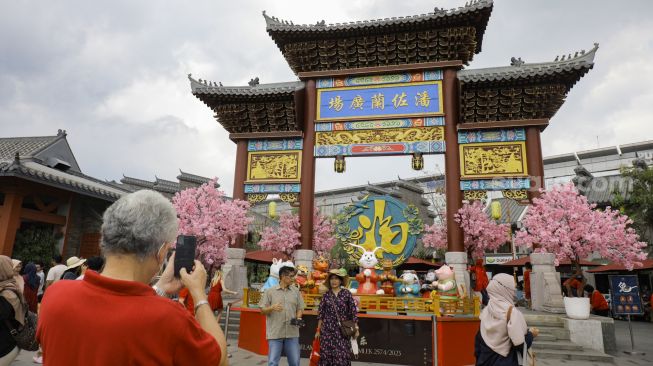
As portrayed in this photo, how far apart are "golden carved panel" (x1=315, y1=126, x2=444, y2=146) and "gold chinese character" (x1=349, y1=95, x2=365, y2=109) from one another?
0.90m

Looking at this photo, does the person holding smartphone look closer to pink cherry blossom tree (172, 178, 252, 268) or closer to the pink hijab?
the pink hijab

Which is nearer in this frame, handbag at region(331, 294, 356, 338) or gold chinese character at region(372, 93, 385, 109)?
handbag at region(331, 294, 356, 338)

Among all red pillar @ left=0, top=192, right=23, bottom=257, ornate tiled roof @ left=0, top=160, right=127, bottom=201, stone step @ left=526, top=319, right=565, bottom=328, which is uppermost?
ornate tiled roof @ left=0, top=160, right=127, bottom=201

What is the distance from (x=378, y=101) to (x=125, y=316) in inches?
513

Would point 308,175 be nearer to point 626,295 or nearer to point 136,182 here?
point 626,295

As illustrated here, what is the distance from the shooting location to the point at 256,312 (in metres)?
8.18

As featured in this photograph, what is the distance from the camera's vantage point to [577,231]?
9.73 m

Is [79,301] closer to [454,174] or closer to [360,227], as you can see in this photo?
[360,227]

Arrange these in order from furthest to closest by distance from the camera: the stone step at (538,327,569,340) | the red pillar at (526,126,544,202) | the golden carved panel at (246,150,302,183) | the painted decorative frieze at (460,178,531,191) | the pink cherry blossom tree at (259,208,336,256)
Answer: the pink cherry blossom tree at (259,208,336,256)
the golden carved panel at (246,150,302,183)
the painted decorative frieze at (460,178,531,191)
the red pillar at (526,126,544,202)
the stone step at (538,327,569,340)

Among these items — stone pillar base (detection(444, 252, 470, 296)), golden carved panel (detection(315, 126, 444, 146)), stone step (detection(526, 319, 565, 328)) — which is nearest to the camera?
stone step (detection(526, 319, 565, 328))

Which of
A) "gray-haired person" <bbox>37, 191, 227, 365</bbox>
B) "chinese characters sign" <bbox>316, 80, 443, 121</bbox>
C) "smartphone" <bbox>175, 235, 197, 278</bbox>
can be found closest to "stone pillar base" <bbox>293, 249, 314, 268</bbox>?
"chinese characters sign" <bbox>316, 80, 443, 121</bbox>

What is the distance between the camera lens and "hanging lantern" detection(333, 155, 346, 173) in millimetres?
13438

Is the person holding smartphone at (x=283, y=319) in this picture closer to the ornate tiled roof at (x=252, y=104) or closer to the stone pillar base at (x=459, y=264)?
the stone pillar base at (x=459, y=264)

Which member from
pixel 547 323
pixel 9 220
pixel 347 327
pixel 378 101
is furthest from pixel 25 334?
pixel 378 101
